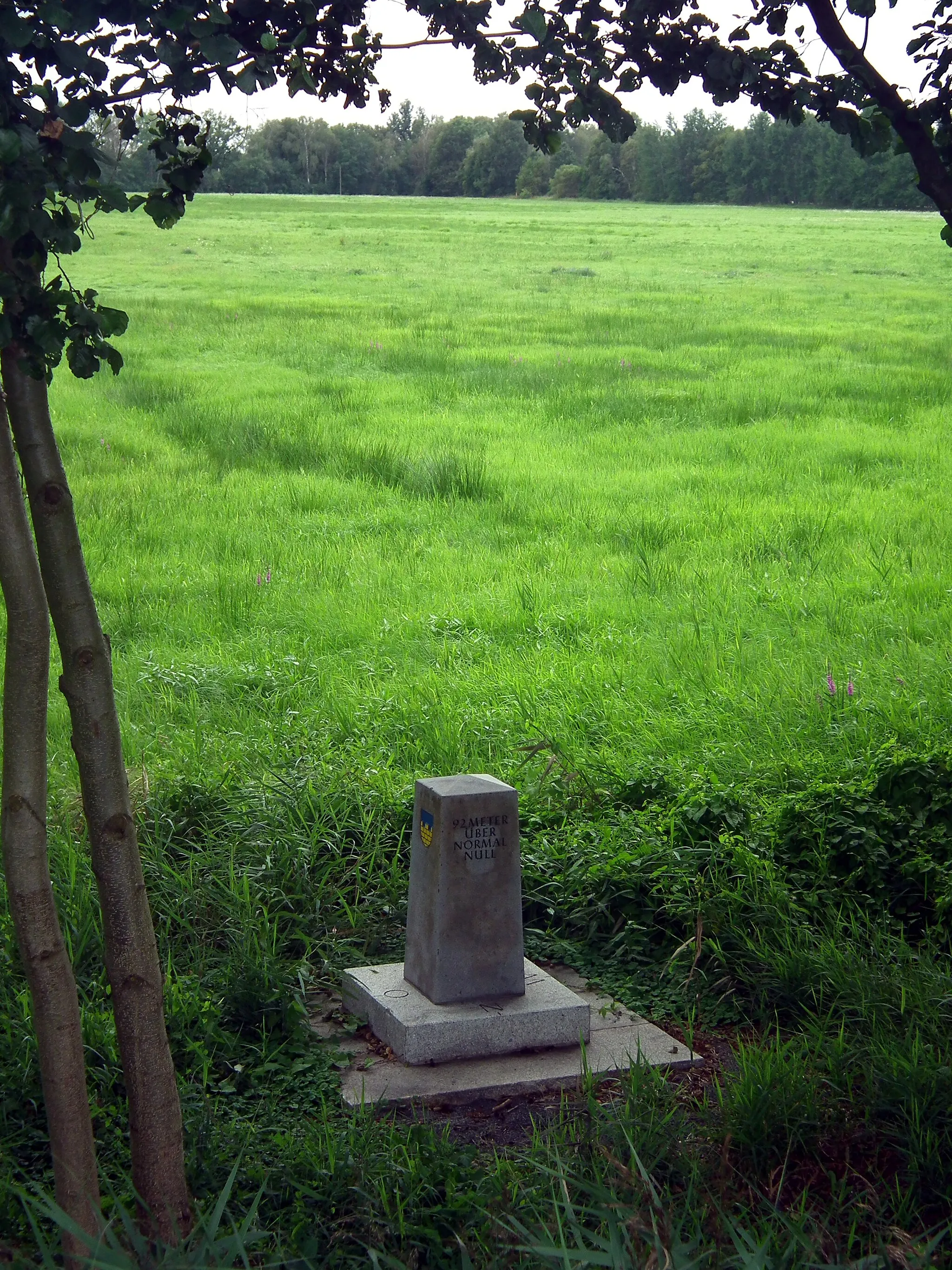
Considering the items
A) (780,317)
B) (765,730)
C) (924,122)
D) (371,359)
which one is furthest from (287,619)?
(780,317)

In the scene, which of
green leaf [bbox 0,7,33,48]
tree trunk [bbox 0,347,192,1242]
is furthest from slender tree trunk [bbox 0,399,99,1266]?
green leaf [bbox 0,7,33,48]

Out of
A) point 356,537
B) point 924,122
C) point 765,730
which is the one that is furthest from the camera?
point 356,537

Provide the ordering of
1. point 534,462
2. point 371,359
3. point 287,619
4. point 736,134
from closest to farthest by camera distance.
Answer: point 287,619
point 534,462
point 371,359
point 736,134

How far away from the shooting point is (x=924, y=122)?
3525 millimetres

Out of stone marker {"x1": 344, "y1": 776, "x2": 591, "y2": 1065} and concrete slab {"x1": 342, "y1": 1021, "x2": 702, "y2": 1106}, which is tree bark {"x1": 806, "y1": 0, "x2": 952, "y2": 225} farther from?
concrete slab {"x1": 342, "y1": 1021, "x2": 702, "y2": 1106}

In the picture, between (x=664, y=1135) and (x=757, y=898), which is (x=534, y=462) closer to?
(x=757, y=898)

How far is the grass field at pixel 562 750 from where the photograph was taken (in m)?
2.80

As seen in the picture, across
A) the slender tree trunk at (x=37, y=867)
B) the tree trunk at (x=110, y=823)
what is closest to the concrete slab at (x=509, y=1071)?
the tree trunk at (x=110, y=823)

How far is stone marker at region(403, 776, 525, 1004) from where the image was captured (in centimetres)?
356

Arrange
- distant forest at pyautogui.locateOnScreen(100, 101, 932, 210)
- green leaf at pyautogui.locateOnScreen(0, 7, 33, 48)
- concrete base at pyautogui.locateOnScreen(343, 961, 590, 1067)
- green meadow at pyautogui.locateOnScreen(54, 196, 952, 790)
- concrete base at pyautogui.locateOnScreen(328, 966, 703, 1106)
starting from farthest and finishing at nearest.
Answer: distant forest at pyautogui.locateOnScreen(100, 101, 932, 210)
green meadow at pyautogui.locateOnScreen(54, 196, 952, 790)
concrete base at pyautogui.locateOnScreen(343, 961, 590, 1067)
concrete base at pyautogui.locateOnScreen(328, 966, 703, 1106)
green leaf at pyautogui.locateOnScreen(0, 7, 33, 48)

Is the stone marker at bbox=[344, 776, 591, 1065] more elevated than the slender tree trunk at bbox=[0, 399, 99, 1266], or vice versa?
the slender tree trunk at bbox=[0, 399, 99, 1266]

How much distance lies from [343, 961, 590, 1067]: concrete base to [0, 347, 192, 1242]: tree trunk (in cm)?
98

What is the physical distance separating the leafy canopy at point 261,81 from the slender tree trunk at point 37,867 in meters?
0.33

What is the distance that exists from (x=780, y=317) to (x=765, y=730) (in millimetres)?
17946
